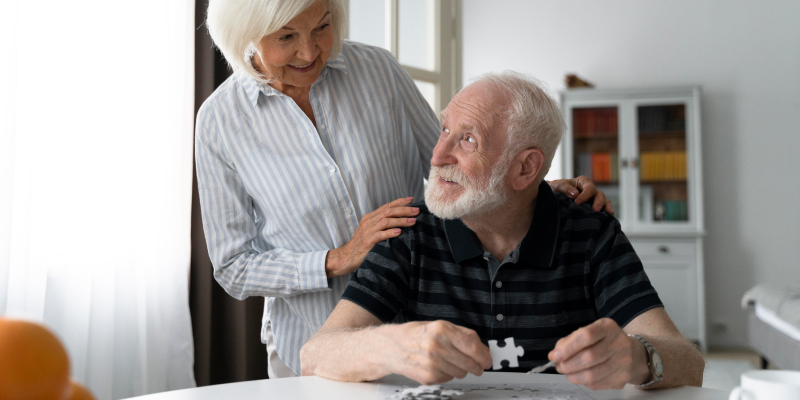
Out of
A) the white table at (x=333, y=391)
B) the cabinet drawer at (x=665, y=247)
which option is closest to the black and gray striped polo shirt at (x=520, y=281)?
the white table at (x=333, y=391)

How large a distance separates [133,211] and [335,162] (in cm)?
115

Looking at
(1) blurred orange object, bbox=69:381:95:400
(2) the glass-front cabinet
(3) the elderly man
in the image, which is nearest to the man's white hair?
(3) the elderly man

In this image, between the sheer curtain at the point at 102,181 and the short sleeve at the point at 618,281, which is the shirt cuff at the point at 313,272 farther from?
the sheer curtain at the point at 102,181

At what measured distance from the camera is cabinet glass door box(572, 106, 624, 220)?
538cm

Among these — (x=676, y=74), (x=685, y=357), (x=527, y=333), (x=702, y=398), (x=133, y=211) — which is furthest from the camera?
(x=676, y=74)

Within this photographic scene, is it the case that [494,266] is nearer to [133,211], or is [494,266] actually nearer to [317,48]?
[317,48]

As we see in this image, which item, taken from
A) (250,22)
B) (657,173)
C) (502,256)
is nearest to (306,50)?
(250,22)

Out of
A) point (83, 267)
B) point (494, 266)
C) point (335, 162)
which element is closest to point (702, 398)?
point (494, 266)

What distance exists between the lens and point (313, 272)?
4.75ft

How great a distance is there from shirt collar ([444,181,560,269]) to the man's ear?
0.06 m

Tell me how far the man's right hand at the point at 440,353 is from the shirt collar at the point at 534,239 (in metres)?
0.41

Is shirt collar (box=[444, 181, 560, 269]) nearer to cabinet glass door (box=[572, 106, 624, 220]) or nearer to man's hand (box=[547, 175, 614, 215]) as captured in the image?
man's hand (box=[547, 175, 614, 215])

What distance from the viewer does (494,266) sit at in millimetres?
1381

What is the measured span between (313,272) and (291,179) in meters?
0.24
